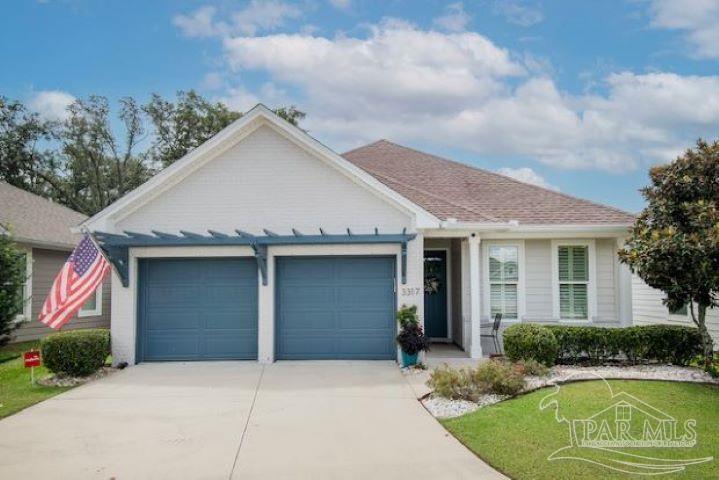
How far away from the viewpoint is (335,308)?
12164 millimetres

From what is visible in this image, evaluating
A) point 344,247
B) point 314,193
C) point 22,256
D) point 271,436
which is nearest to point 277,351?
point 344,247

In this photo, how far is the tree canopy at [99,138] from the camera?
3148 centimetres

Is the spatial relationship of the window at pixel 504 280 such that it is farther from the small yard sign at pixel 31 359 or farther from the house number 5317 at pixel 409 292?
the small yard sign at pixel 31 359

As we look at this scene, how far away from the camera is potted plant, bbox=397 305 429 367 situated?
11000 mm

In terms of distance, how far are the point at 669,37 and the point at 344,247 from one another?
404 inches

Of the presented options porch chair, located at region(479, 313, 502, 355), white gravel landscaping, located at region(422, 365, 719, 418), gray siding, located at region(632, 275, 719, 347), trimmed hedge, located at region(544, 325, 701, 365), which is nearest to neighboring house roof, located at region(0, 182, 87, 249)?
white gravel landscaping, located at region(422, 365, 719, 418)

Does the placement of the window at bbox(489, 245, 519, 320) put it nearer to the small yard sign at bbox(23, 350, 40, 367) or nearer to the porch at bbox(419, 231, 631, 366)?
the porch at bbox(419, 231, 631, 366)

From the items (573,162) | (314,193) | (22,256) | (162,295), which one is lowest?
(162,295)

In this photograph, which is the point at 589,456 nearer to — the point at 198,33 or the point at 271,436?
the point at 271,436

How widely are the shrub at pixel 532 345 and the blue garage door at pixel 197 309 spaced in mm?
5617

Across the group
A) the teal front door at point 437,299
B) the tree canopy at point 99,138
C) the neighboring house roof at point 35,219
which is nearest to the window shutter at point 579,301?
the teal front door at point 437,299

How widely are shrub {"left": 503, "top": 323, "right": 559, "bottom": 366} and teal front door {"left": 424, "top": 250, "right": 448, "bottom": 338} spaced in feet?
16.2

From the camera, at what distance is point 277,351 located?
12141 millimetres

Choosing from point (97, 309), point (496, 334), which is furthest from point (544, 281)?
point (97, 309)
